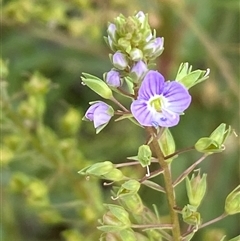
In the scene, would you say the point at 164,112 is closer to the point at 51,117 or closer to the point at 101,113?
the point at 101,113

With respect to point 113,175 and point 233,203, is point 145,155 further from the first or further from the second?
point 233,203

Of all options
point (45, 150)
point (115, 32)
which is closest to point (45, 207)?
point (45, 150)

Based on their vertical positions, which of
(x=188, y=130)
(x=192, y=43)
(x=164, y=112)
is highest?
(x=192, y=43)

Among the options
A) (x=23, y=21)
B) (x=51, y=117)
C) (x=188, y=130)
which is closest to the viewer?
(x=23, y=21)

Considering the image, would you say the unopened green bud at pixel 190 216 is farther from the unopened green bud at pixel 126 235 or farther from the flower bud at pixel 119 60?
the flower bud at pixel 119 60

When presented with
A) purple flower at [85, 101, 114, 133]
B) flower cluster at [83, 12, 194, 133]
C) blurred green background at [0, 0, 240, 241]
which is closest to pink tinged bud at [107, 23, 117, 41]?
flower cluster at [83, 12, 194, 133]

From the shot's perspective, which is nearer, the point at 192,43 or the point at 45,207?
the point at 45,207

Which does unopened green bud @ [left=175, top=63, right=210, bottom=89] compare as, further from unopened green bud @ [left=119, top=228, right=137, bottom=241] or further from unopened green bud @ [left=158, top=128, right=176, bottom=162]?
unopened green bud @ [left=119, top=228, right=137, bottom=241]
